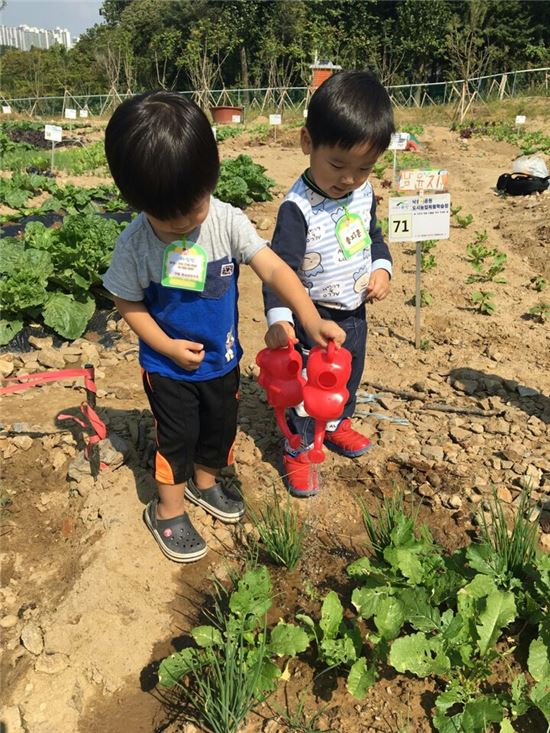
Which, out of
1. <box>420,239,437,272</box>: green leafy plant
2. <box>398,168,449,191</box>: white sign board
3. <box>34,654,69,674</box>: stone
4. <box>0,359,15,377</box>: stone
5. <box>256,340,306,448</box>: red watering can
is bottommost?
<box>34,654,69,674</box>: stone

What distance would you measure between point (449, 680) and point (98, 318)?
11.5 feet

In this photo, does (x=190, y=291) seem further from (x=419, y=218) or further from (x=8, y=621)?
(x=419, y=218)

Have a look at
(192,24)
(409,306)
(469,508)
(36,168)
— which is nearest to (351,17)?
(192,24)

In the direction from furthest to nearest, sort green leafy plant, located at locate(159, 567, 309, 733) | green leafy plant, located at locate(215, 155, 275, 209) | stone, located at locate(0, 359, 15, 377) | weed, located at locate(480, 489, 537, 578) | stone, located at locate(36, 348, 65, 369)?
1. green leafy plant, located at locate(215, 155, 275, 209)
2. stone, located at locate(36, 348, 65, 369)
3. stone, located at locate(0, 359, 15, 377)
4. weed, located at locate(480, 489, 537, 578)
5. green leafy plant, located at locate(159, 567, 309, 733)

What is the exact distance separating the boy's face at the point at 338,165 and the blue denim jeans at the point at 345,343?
0.53 metres

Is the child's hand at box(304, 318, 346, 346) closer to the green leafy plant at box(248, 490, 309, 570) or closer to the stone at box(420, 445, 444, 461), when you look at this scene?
the green leafy plant at box(248, 490, 309, 570)

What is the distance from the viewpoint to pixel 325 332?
1.66 metres

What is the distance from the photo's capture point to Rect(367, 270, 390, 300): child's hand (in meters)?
2.42

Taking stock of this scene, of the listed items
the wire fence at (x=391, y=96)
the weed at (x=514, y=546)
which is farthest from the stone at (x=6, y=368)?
the wire fence at (x=391, y=96)

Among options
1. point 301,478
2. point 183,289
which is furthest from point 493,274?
point 183,289

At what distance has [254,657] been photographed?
169 centimetres

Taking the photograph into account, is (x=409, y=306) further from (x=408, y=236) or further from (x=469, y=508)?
(x=469, y=508)

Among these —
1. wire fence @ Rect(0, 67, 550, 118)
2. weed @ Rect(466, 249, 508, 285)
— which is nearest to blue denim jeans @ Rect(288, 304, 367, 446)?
weed @ Rect(466, 249, 508, 285)

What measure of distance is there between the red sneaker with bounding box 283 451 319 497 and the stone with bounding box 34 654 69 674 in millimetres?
1103
